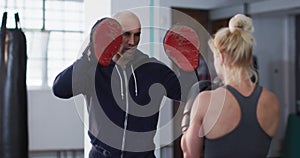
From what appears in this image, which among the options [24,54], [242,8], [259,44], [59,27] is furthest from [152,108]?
[259,44]

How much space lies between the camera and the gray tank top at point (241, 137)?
1.74m

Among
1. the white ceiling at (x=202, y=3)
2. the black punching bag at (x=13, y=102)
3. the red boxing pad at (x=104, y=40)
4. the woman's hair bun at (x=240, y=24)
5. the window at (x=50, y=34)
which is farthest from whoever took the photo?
the white ceiling at (x=202, y=3)

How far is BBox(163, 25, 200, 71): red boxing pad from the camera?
174 centimetres

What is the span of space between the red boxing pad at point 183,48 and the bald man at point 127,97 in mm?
82

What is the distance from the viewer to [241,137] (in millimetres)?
1749

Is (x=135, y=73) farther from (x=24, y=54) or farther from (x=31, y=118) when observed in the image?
(x=31, y=118)

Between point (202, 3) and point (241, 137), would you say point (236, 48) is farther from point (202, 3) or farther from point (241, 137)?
point (202, 3)

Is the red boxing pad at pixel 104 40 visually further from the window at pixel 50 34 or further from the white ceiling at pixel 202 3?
the white ceiling at pixel 202 3

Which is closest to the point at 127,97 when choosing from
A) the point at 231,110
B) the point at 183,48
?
the point at 183,48

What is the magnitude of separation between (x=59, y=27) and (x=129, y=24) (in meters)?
4.12

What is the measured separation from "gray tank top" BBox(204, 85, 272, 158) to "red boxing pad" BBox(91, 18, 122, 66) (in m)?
0.50

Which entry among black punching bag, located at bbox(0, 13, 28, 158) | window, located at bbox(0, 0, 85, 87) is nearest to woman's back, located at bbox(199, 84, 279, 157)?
black punching bag, located at bbox(0, 13, 28, 158)

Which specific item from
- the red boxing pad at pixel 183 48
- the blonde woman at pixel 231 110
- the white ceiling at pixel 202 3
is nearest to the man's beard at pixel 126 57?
the red boxing pad at pixel 183 48

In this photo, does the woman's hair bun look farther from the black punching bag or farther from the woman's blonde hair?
the black punching bag
